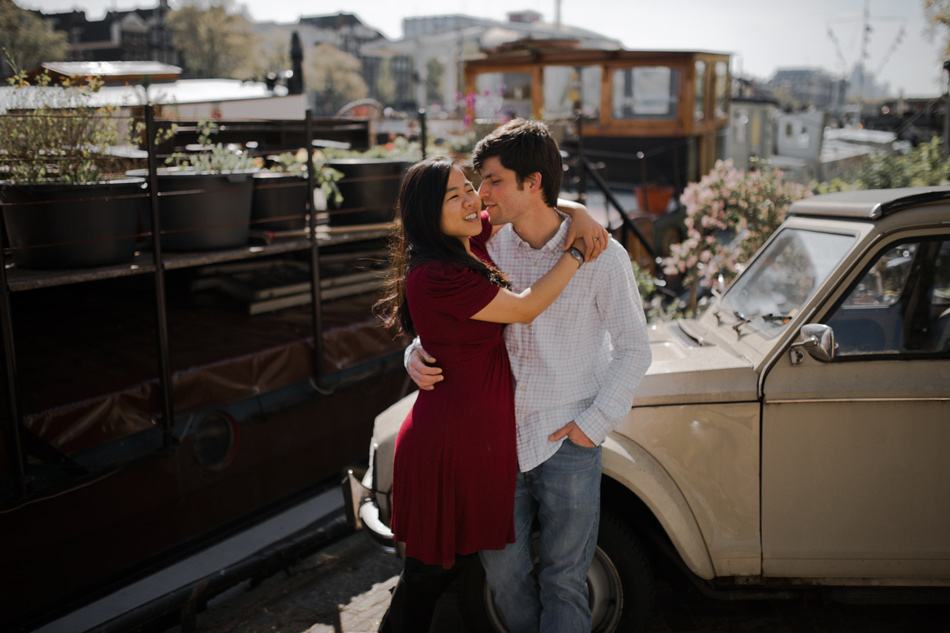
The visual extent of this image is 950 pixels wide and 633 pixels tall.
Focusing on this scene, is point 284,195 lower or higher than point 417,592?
higher

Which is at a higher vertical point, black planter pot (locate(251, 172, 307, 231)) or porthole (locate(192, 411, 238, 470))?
black planter pot (locate(251, 172, 307, 231))

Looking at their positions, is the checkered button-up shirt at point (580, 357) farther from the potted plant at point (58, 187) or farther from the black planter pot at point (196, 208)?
the black planter pot at point (196, 208)

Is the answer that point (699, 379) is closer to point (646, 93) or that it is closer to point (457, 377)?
point (457, 377)

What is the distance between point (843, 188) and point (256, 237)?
552 centimetres

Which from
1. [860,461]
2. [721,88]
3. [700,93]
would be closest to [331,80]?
[721,88]

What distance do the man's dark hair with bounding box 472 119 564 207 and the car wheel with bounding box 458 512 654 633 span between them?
139cm

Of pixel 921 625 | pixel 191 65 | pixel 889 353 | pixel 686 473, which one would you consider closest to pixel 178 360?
pixel 686 473

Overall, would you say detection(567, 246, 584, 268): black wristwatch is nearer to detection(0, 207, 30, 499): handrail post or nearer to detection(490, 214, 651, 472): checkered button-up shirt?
detection(490, 214, 651, 472): checkered button-up shirt

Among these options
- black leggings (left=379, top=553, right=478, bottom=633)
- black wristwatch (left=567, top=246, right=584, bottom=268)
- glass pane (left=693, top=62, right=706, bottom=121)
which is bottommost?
black leggings (left=379, top=553, right=478, bottom=633)

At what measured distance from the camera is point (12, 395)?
3.24 metres

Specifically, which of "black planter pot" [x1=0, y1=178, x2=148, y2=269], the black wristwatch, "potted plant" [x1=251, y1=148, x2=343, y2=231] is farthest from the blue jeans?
"potted plant" [x1=251, y1=148, x2=343, y2=231]

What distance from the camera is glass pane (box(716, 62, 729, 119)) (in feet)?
42.0

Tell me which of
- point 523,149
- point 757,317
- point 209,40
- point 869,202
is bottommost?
point 757,317

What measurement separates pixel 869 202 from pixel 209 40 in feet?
181
